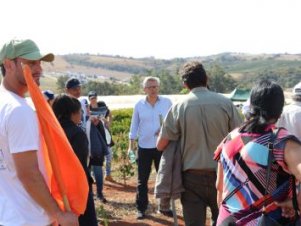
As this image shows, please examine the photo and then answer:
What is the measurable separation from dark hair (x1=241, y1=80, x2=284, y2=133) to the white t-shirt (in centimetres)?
114

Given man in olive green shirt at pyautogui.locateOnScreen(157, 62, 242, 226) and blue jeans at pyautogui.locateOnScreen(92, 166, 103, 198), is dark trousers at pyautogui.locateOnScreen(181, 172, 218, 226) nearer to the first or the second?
man in olive green shirt at pyautogui.locateOnScreen(157, 62, 242, 226)

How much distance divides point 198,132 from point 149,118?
2481mm

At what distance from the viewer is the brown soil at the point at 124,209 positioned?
22.3 feet

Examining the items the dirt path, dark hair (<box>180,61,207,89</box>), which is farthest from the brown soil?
dark hair (<box>180,61,207,89</box>)

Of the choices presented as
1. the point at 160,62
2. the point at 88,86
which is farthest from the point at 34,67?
the point at 160,62

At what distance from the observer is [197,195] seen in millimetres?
4426

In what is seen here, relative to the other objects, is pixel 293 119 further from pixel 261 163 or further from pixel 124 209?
pixel 124 209

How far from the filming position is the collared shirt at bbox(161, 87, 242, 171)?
437 centimetres

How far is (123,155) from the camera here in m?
10.8

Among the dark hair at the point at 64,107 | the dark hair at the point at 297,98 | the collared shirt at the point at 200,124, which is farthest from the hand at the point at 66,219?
the dark hair at the point at 297,98

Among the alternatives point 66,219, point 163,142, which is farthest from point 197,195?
point 66,219

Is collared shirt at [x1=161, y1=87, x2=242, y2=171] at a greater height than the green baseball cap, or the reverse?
the green baseball cap

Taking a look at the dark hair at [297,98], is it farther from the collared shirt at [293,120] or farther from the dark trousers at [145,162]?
the dark trousers at [145,162]

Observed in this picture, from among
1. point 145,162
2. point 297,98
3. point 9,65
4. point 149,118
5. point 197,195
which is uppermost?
point 9,65
